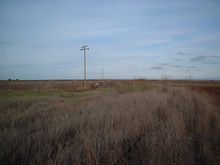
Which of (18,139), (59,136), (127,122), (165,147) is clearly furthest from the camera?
(127,122)

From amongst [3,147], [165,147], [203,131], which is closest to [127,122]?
[165,147]

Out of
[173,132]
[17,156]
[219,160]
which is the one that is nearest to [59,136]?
[17,156]

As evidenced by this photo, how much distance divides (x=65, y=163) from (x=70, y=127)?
215 centimetres

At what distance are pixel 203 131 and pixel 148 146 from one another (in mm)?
2648

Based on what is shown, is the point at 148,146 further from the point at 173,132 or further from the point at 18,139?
the point at 18,139

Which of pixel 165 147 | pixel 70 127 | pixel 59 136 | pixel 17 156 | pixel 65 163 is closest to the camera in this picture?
pixel 65 163

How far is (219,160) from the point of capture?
3.76 metres

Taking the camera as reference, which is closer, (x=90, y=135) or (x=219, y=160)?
(x=219, y=160)

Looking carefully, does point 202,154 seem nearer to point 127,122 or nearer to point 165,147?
point 165,147

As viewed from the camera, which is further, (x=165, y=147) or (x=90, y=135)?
(x=90, y=135)

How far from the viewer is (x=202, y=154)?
393cm

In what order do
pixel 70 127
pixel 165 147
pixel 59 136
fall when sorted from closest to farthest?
pixel 165 147
pixel 59 136
pixel 70 127

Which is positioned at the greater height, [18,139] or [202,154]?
[18,139]

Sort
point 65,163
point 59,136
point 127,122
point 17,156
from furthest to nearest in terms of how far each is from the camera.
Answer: point 127,122 → point 59,136 → point 17,156 → point 65,163
